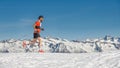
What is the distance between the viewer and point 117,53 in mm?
22969

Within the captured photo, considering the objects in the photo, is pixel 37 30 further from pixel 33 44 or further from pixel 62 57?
pixel 62 57

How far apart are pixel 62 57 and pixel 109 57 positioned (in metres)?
3.37

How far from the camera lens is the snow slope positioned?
803 inches

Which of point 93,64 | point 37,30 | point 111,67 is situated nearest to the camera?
point 111,67

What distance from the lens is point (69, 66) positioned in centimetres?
2072

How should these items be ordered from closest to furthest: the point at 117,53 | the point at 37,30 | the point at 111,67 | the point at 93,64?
1. the point at 111,67
2. the point at 93,64
3. the point at 117,53
4. the point at 37,30

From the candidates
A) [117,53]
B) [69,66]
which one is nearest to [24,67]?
[69,66]

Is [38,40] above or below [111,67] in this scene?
above

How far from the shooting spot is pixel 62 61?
2219cm

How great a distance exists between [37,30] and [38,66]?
7566 millimetres

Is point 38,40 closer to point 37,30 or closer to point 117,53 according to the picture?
point 37,30

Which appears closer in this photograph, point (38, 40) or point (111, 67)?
point (111, 67)

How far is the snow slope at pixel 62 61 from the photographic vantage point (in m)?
20.4

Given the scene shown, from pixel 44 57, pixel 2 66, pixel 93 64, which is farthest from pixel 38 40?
pixel 93 64
